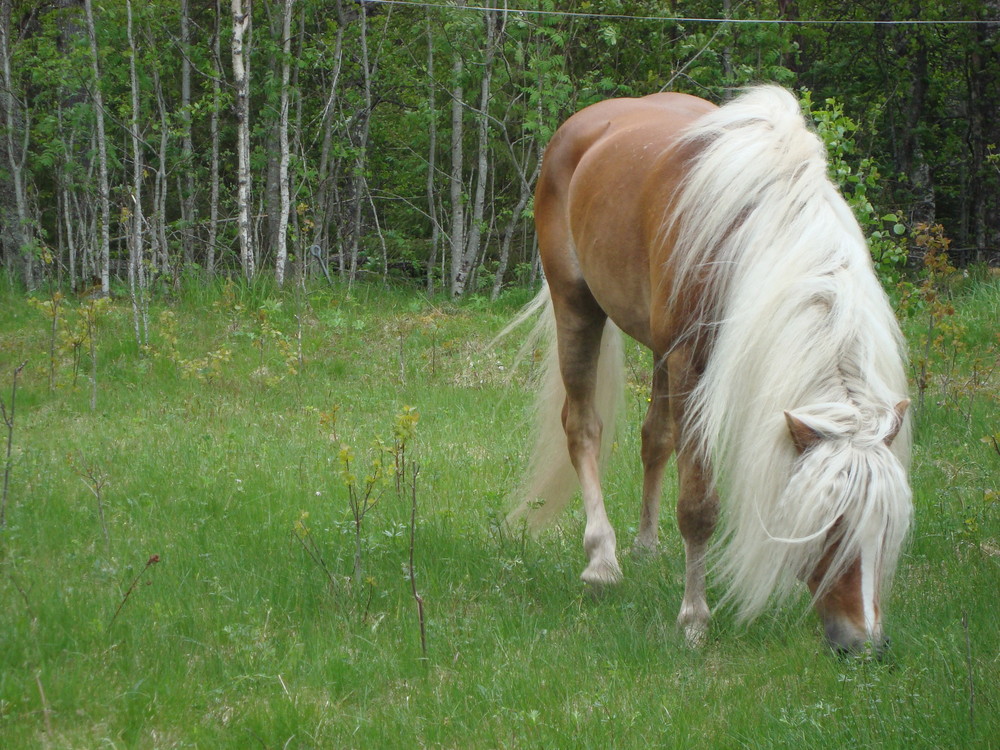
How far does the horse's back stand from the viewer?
3.74 meters

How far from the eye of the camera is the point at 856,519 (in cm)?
254

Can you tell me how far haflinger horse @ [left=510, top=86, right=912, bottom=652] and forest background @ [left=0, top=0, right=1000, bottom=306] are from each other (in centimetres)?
630

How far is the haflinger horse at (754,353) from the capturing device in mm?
2600

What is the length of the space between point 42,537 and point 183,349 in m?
5.39

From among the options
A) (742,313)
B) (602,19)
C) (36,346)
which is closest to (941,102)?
(602,19)

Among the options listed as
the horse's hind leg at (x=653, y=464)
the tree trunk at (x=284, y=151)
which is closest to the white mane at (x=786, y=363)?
the horse's hind leg at (x=653, y=464)

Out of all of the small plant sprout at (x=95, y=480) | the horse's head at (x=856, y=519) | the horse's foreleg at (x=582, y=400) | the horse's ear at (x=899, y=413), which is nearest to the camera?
the horse's head at (x=856, y=519)

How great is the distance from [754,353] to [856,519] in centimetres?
57

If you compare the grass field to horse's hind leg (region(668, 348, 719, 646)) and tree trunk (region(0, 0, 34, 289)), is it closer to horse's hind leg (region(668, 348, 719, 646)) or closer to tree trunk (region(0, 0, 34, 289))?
horse's hind leg (region(668, 348, 719, 646))

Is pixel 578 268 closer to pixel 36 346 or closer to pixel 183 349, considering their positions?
pixel 183 349

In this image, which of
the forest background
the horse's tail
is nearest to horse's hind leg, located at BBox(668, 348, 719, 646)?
the horse's tail

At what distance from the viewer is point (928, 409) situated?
20.8ft

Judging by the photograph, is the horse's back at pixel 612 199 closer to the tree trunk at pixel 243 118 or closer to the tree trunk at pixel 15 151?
the tree trunk at pixel 243 118

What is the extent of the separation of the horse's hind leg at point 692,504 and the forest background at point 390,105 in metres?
7.00
